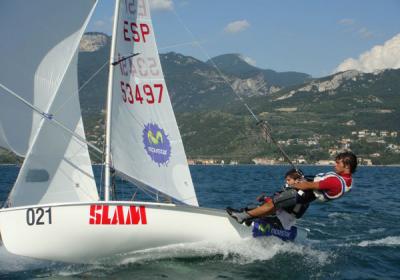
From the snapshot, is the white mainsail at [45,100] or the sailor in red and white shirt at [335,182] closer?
the sailor in red and white shirt at [335,182]

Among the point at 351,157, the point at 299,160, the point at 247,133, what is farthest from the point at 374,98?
the point at 351,157

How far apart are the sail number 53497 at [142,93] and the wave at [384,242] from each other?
501 cm

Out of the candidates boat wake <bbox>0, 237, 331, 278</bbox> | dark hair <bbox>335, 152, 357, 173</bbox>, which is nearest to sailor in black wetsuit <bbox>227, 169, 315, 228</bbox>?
boat wake <bbox>0, 237, 331, 278</bbox>

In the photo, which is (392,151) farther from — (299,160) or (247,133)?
(247,133)

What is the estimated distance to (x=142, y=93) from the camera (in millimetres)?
9594

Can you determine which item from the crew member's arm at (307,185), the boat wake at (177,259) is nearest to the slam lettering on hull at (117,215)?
the boat wake at (177,259)

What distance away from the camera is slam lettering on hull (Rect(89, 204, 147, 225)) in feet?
27.6

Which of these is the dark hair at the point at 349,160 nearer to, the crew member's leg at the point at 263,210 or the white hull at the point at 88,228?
the crew member's leg at the point at 263,210

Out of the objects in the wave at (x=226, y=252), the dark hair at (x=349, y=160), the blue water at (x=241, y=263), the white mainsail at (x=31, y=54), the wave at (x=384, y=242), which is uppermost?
the white mainsail at (x=31, y=54)

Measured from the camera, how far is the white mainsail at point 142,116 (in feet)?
30.7

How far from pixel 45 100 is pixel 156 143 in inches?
83.3

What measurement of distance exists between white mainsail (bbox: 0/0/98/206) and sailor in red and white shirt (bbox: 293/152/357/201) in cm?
387

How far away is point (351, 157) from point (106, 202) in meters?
3.96

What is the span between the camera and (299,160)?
107 m
